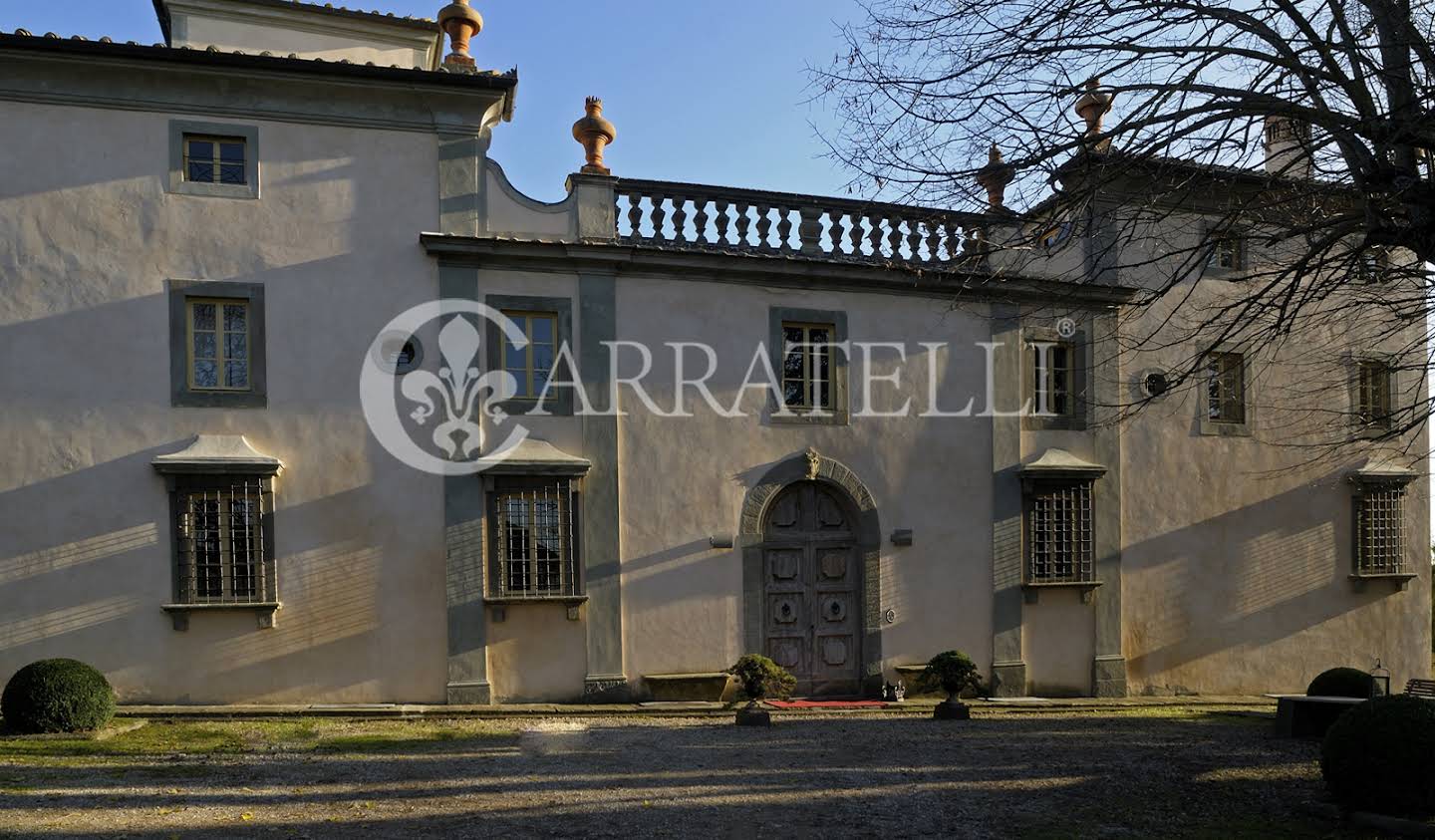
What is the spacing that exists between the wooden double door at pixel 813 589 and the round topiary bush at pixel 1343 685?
19.4 ft

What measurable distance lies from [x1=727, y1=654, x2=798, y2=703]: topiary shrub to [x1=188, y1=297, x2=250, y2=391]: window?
6901mm

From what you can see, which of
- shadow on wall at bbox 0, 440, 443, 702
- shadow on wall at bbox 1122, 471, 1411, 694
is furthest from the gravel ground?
shadow on wall at bbox 1122, 471, 1411, 694

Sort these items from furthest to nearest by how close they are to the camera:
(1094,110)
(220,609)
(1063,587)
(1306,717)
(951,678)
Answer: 1. (1063,587)
2. (951,678)
3. (220,609)
4. (1306,717)
5. (1094,110)

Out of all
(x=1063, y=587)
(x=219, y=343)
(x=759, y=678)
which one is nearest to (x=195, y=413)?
(x=219, y=343)

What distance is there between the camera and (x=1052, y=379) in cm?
1652

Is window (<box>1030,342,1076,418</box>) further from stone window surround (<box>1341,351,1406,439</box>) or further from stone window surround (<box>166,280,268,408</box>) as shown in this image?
stone window surround (<box>166,280,268,408</box>)

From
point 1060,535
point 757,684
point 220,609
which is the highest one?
point 1060,535

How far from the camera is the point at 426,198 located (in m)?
13.6

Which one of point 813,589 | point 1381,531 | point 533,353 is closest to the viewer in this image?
point 533,353

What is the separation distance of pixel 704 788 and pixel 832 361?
760 centimetres

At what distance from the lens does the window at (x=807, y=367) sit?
15.1m

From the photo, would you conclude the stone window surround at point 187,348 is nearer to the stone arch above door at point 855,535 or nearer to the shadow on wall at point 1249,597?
the stone arch above door at point 855,535

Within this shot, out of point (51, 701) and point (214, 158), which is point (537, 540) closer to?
point (51, 701)

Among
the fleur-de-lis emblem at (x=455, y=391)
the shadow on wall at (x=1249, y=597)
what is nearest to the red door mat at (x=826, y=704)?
the shadow on wall at (x=1249, y=597)
